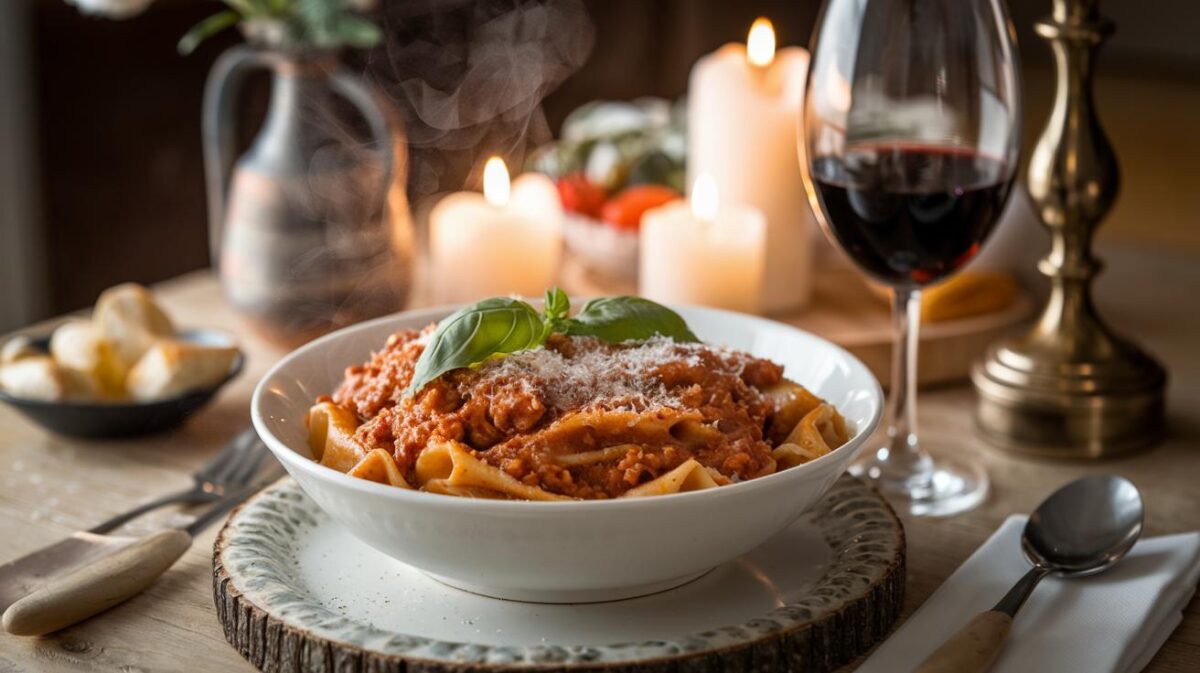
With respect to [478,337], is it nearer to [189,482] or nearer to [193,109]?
[189,482]

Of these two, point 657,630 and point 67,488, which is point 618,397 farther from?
point 67,488

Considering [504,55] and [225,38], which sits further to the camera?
[504,55]

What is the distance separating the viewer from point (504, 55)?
4445mm

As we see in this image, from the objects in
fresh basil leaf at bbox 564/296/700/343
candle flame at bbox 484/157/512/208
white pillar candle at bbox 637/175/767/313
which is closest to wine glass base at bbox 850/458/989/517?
fresh basil leaf at bbox 564/296/700/343

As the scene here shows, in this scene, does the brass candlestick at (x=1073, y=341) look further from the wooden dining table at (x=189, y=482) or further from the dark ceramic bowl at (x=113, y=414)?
the dark ceramic bowl at (x=113, y=414)

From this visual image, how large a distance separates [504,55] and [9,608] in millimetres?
Result: 3536

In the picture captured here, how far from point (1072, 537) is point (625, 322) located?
502 millimetres

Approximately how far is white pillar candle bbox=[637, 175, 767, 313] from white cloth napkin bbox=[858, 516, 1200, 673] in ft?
2.57

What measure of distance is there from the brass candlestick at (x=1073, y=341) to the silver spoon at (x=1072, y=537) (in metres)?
0.27

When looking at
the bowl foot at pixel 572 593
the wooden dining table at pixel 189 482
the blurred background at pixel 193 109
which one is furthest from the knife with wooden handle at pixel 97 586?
the blurred background at pixel 193 109

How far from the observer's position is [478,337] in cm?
116

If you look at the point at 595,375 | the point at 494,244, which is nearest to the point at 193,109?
the point at 494,244

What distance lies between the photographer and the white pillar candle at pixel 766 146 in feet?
7.10

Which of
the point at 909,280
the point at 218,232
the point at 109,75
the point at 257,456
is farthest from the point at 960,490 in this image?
the point at 109,75
